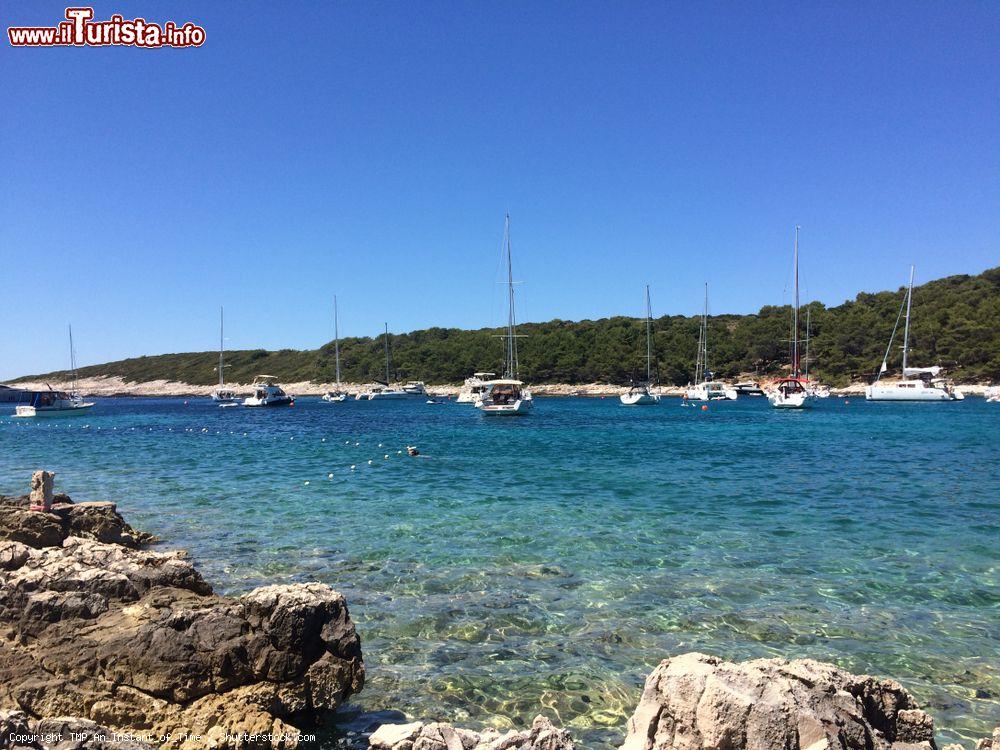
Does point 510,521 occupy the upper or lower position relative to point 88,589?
lower

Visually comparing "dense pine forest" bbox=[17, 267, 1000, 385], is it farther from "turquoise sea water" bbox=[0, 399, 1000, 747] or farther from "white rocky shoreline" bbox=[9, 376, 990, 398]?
"turquoise sea water" bbox=[0, 399, 1000, 747]

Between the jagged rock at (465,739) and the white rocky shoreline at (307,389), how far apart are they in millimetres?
98607

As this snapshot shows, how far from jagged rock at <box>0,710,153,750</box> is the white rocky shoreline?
100 meters

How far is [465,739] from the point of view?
13.8 ft

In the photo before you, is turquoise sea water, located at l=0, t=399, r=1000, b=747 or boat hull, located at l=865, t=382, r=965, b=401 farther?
boat hull, located at l=865, t=382, r=965, b=401

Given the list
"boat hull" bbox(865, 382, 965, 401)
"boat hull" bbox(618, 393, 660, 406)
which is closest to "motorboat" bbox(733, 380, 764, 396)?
"boat hull" bbox(618, 393, 660, 406)

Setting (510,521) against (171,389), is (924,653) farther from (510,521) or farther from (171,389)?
(171,389)

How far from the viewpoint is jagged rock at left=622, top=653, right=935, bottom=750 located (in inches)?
138

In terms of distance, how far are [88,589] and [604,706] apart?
18.8 feet

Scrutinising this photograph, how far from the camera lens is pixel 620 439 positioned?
3769cm

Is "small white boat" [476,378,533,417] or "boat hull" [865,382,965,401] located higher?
"small white boat" [476,378,533,417]

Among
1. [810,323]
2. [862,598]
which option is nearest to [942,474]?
[862,598]

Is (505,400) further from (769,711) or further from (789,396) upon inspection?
(769,711)

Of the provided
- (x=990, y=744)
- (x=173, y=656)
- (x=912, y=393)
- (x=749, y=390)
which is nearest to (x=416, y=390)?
(x=749, y=390)
